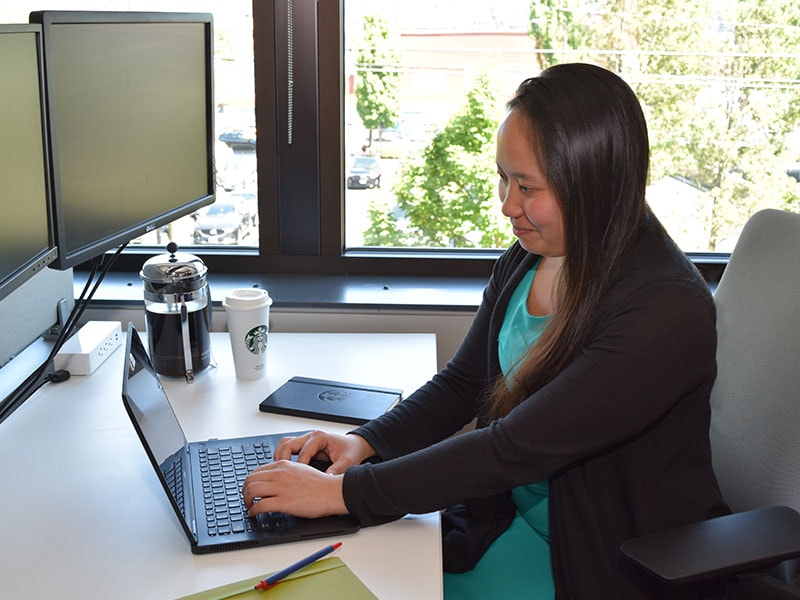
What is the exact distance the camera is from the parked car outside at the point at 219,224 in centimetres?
219

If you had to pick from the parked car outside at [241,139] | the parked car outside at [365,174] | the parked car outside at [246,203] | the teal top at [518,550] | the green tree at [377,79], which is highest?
the green tree at [377,79]

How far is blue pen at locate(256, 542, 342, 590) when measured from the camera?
95 cm

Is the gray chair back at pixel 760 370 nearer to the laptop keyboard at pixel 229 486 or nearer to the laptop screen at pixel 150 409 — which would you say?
the laptop keyboard at pixel 229 486

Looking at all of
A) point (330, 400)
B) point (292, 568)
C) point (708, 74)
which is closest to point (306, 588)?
point (292, 568)

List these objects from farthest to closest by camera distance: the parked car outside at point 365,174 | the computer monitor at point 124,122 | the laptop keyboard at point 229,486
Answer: the parked car outside at point 365,174 → the computer monitor at point 124,122 → the laptop keyboard at point 229,486

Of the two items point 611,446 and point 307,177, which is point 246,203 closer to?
point 307,177

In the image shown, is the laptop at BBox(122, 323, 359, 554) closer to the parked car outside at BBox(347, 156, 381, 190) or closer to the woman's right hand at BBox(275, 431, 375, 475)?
the woman's right hand at BBox(275, 431, 375, 475)

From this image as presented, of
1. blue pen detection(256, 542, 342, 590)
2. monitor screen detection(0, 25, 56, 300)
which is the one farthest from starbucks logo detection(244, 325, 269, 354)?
blue pen detection(256, 542, 342, 590)

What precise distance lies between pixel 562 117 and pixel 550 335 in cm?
29

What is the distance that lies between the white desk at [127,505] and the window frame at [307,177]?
1.76 ft

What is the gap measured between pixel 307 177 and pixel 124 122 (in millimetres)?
687

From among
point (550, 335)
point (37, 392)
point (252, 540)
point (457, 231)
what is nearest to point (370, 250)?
point (457, 231)

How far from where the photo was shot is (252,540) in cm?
105

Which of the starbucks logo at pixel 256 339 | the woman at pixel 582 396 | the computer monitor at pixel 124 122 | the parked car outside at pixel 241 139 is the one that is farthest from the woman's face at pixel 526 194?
the parked car outside at pixel 241 139
